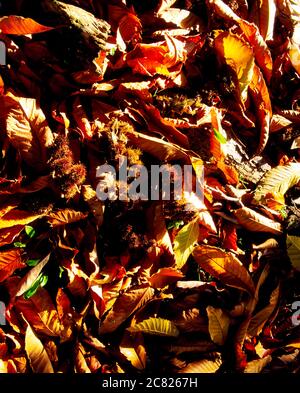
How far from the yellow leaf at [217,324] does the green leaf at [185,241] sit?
0.73 ft

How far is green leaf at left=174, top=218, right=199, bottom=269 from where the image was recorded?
1733mm

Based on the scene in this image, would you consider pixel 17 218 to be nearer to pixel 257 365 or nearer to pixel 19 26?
pixel 19 26

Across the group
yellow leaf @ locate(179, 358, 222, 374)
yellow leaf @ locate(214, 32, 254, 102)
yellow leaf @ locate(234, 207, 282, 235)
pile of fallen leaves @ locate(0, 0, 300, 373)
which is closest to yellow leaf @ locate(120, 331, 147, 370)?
pile of fallen leaves @ locate(0, 0, 300, 373)

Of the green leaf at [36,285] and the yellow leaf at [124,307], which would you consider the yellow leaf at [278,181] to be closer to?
the yellow leaf at [124,307]

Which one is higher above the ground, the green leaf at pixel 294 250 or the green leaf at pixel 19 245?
the green leaf at pixel 19 245

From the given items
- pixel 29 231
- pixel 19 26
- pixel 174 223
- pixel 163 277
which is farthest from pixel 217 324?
pixel 19 26

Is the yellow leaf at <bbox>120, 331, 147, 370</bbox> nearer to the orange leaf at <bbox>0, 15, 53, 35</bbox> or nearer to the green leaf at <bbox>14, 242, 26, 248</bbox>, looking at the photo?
the green leaf at <bbox>14, 242, 26, 248</bbox>

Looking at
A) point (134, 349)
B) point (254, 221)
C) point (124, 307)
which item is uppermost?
point (254, 221)

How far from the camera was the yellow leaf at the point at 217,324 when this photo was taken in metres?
1.74

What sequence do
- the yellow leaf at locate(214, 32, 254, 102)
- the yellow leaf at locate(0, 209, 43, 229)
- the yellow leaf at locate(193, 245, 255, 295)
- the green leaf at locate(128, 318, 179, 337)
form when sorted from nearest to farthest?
1. the yellow leaf at locate(0, 209, 43, 229)
2. the green leaf at locate(128, 318, 179, 337)
3. the yellow leaf at locate(193, 245, 255, 295)
4. the yellow leaf at locate(214, 32, 254, 102)

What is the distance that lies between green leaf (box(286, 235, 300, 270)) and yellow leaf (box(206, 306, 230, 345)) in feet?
1.22

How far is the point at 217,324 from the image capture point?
69.2 inches

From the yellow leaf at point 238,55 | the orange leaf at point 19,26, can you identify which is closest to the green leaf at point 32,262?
the orange leaf at point 19,26

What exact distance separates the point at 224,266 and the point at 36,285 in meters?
0.75
